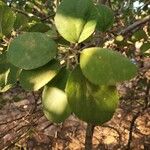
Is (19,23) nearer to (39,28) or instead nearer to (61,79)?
(39,28)

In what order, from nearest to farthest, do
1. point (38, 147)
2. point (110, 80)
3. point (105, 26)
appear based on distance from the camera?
1. point (110, 80)
2. point (105, 26)
3. point (38, 147)

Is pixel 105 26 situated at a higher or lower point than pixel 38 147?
higher

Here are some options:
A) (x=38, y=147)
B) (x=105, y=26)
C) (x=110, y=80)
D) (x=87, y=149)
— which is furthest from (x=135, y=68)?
(x=38, y=147)

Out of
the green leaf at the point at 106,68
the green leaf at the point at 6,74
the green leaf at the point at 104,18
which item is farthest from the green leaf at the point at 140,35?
the green leaf at the point at 106,68

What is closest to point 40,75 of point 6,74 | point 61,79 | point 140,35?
point 61,79

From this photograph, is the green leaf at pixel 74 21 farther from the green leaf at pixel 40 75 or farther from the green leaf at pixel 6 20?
the green leaf at pixel 6 20

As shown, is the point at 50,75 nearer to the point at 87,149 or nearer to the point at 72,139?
the point at 87,149

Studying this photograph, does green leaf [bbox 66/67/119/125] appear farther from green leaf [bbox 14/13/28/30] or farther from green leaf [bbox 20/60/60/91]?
green leaf [bbox 14/13/28/30]
